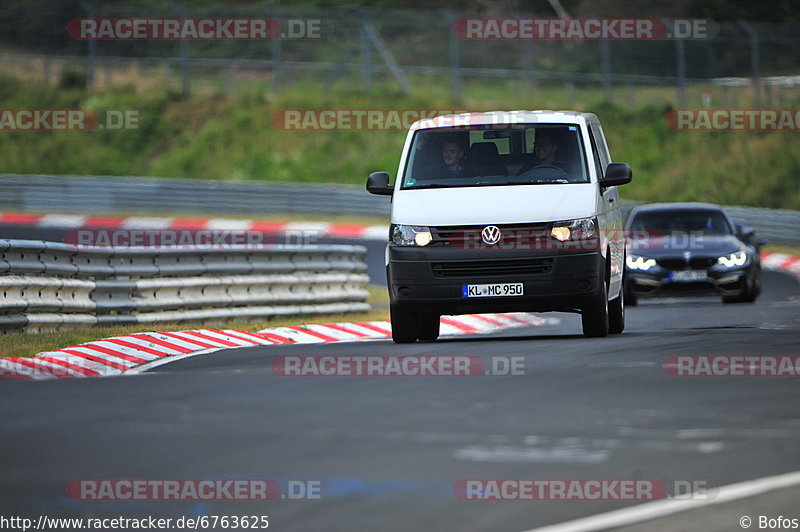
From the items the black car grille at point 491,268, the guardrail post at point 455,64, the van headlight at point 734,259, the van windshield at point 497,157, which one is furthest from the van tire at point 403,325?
the guardrail post at point 455,64

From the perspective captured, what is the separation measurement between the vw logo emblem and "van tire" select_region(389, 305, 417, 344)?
983mm

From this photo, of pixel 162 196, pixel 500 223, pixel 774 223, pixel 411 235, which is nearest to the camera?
pixel 500 223

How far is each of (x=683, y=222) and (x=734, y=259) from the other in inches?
45.0

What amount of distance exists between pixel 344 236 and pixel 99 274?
19.2 metres

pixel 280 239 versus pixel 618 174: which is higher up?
pixel 618 174

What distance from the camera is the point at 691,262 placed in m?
20.7

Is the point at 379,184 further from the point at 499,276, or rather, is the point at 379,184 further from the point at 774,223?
the point at 774,223

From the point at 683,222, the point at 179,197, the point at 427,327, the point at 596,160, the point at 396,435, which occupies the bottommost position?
the point at 427,327

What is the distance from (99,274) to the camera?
16.7 m

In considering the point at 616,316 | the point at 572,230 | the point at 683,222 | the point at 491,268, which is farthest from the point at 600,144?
the point at 683,222

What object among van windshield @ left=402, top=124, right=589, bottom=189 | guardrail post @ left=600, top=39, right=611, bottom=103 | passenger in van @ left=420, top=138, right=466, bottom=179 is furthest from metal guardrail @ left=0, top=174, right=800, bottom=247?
passenger in van @ left=420, top=138, right=466, bottom=179

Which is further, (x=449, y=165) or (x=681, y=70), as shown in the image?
(x=681, y=70)

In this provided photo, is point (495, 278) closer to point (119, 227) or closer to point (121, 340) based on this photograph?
point (121, 340)

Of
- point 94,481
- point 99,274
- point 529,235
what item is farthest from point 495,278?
point 94,481
